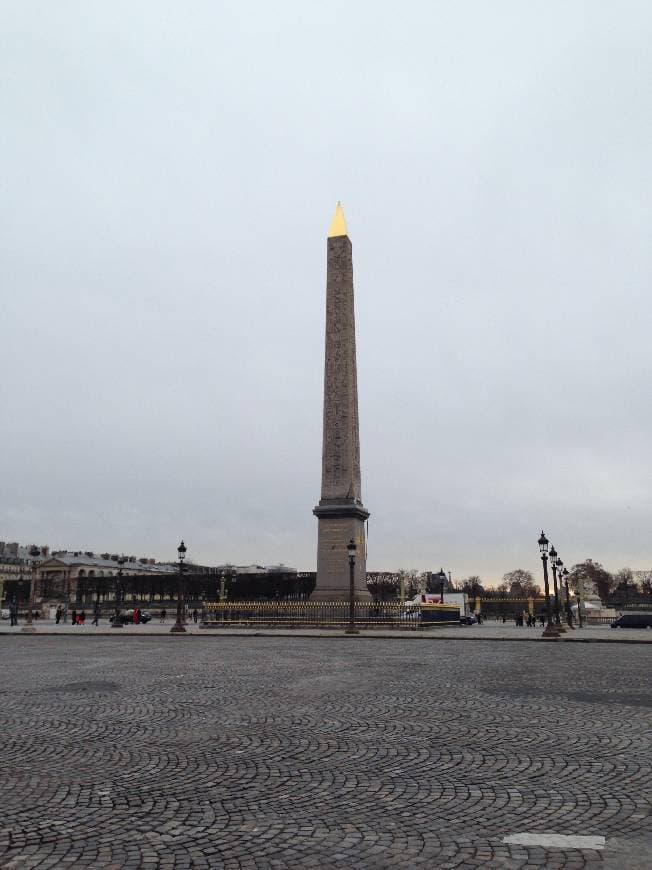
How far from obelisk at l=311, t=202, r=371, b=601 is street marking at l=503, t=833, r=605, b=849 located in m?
32.6

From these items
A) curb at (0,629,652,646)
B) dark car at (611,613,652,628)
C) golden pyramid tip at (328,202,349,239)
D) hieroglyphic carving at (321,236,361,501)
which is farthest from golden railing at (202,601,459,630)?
golden pyramid tip at (328,202,349,239)

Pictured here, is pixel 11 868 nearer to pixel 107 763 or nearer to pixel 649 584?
pixel 107 763

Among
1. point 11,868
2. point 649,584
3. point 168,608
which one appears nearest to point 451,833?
point 11,868

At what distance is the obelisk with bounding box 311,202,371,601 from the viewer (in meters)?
38.1

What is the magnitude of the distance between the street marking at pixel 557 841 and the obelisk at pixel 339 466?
32.6m

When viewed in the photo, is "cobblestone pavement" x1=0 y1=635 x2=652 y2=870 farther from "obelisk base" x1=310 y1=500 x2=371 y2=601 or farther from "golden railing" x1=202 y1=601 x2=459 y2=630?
"obelisk base" x1=310 y1=500 x2=371 y2=601

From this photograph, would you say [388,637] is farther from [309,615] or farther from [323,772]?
[323,772]

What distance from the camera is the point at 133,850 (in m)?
4.36

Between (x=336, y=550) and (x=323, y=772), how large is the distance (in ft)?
107

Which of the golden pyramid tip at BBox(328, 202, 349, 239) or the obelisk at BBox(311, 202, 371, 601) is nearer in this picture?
the obelisk at BBox(311, 202, 371, 601)

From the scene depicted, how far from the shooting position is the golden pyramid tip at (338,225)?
41.3 metres

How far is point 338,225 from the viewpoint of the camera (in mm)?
41781

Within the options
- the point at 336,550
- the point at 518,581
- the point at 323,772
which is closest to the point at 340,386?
the point at 336,550

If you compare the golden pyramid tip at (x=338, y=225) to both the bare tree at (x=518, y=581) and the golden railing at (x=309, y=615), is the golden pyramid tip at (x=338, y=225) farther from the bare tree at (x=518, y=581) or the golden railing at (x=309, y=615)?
the bare tree at (x=518, y=581)
